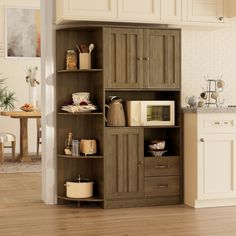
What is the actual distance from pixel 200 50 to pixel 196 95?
0.46 meters

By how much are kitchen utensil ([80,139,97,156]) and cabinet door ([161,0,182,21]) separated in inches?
A: 51.2

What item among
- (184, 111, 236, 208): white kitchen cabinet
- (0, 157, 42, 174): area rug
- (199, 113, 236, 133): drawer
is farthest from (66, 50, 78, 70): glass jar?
(0, 157, 42, 174): area rug

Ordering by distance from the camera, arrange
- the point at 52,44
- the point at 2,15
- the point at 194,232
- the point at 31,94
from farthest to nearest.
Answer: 1. the point at 2,15
2. the point at 31,94
3. the point at 52,44
4. the point at 194,232

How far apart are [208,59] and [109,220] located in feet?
6.84

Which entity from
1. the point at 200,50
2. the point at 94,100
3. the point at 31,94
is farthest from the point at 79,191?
the point at 31,94

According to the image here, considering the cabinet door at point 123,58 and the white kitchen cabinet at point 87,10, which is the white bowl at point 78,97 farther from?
the white kitchen cabinet at point 87,10

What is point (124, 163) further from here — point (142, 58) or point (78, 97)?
point (142, 58)

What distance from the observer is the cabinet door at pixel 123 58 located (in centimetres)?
515

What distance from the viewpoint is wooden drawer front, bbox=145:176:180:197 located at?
17.5ft

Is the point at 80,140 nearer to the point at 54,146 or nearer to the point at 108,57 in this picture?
the point at 54,146

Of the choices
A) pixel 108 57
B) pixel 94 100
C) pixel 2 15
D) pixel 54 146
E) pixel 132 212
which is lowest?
pixel 132 212

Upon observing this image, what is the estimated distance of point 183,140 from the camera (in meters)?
5.43

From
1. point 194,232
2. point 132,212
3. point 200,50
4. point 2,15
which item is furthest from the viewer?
point 2,15

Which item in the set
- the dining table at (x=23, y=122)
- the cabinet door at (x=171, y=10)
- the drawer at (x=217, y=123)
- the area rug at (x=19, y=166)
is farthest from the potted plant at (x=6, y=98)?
the drawer at (x=217, y=123)
